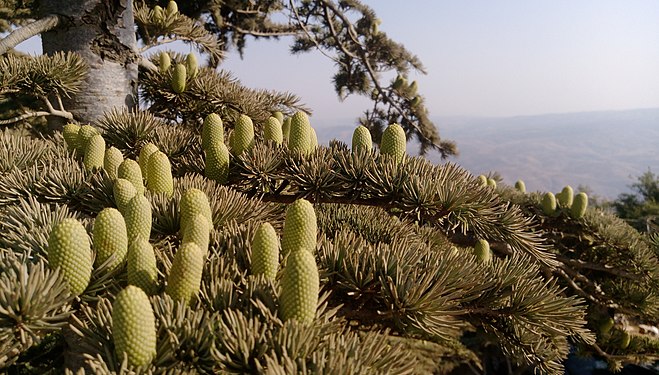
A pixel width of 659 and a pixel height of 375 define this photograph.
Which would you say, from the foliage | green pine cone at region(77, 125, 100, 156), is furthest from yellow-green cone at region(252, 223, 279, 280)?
the foliage

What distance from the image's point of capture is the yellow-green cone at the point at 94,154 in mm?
1346

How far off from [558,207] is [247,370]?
120 inches

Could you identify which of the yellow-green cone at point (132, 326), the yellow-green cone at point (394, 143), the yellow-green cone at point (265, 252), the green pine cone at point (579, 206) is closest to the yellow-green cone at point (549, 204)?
the green pine cone at point (579, 206)

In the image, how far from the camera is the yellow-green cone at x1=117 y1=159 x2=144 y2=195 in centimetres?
113

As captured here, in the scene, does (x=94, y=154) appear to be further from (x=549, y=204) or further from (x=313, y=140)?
(x=549, y=204)

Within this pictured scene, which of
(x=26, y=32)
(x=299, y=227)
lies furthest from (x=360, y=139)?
(x=26, y=32)

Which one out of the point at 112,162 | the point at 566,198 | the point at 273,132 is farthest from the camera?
the point at 566,198

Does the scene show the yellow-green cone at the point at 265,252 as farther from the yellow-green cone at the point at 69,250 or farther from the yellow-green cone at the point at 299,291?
the yellow-green cone at the point at 69,250

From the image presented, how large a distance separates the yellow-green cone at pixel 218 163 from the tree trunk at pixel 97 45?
106 cm

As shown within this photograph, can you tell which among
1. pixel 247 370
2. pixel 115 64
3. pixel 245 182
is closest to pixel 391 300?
pixel 247 370

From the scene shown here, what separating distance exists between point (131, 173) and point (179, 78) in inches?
41.8

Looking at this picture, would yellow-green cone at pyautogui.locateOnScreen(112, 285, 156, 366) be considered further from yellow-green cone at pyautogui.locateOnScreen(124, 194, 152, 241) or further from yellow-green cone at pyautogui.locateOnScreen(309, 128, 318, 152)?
yellow-green cone at pyautogui.locateOnScreen(309, 128, 318, 152)

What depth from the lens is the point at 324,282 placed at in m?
0.92

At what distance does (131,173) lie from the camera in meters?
1.14
